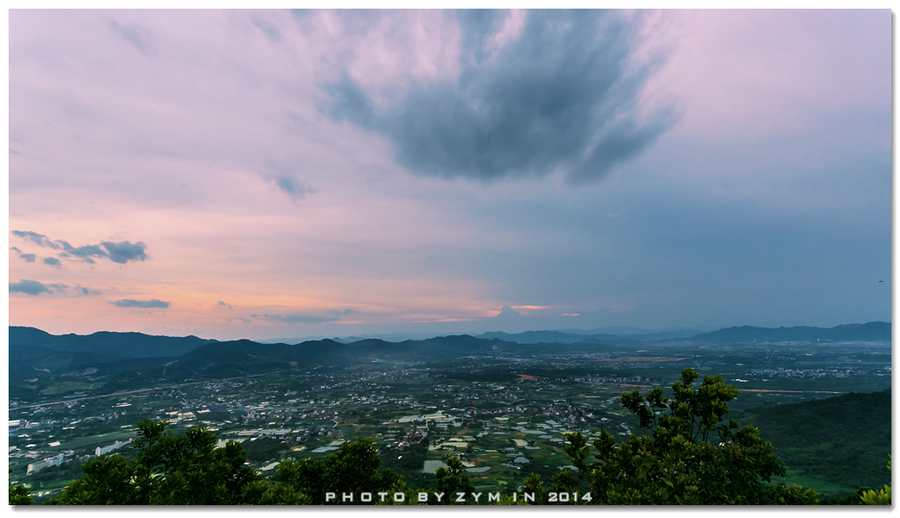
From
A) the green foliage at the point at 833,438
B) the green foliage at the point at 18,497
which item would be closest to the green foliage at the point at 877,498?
the green foliage at the point at 18,497

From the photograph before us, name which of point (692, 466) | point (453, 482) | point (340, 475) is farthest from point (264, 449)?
point (692, 466)

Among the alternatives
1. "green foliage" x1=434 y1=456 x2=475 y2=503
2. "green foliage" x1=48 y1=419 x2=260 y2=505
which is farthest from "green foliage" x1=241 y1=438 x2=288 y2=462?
"green foliage" x1=434 y1=456 x2=475 y2=503

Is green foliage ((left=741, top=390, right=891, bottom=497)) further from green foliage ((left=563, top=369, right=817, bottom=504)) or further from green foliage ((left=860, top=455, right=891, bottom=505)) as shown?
green foliage ((left=563, top=369, right=817, bottom=504))

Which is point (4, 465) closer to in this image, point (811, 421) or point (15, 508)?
point (15, 508)

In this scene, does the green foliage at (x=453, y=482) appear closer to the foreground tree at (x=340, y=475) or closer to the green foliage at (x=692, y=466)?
the foreground tree at (x=340, y=475)

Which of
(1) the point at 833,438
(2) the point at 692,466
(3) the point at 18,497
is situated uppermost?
(2) the point at 692,466

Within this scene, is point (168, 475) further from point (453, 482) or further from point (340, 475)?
point (453, 482)

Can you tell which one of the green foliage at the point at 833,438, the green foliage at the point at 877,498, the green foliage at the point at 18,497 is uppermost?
the green foliage at the point at 877,498

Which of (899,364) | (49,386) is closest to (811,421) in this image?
(899,364)
